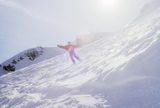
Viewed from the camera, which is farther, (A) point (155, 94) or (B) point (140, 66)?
(B) point (140, 66)

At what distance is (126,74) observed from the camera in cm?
502

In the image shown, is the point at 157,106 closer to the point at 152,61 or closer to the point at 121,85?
the point at 121,85

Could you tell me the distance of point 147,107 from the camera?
365 centimetres

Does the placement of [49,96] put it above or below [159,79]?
above

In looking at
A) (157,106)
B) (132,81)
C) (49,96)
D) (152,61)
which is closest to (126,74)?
(132,81)

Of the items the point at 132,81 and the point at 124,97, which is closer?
the point at 124,97

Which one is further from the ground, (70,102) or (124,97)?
(70,102)

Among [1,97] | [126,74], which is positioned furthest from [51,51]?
[126,74]

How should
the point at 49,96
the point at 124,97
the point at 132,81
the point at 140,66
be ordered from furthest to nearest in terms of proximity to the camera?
the point at 49,96 < the point at 140,66 < the point at 132,81 < the point at 124,97

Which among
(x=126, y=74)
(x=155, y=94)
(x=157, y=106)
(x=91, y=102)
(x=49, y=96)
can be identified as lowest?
(x=157, y=106)

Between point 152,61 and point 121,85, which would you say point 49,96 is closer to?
point 121,85

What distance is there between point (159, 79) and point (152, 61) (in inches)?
27.6

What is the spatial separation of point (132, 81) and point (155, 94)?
2.60 feet

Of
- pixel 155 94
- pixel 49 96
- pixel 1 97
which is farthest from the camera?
pixel 1 97
